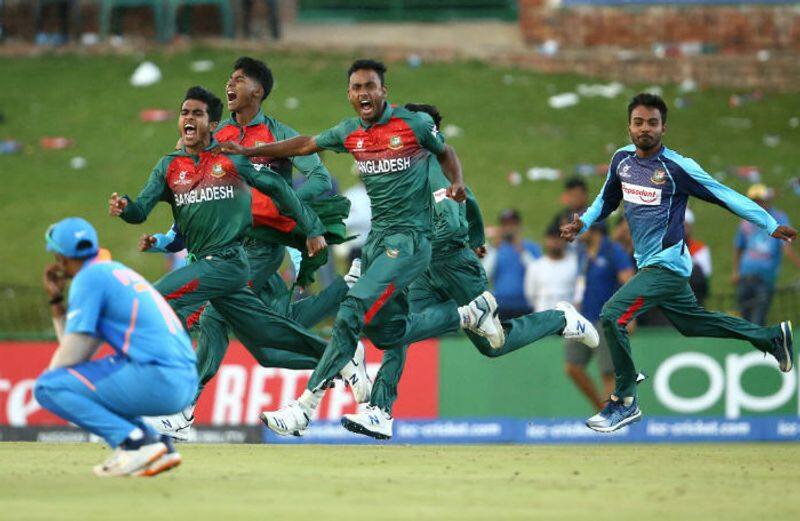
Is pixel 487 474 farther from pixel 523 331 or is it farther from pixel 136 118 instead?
pixel 136 118

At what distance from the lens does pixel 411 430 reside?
19.1 meters

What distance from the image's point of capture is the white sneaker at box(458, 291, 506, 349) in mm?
13969

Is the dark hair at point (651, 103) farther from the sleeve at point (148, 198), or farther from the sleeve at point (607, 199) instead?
the sleeve at point (148, 198)

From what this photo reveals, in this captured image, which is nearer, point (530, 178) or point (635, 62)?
point (530, 178)

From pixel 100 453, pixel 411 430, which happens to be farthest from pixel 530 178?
pixel 100 453

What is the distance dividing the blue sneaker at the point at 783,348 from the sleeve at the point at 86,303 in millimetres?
6274

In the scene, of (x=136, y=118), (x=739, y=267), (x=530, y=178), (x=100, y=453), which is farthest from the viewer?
(x=136, y=118)

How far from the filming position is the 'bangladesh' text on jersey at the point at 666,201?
43.4 ft

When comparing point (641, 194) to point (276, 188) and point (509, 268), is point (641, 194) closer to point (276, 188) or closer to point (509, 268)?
point (276, 188)

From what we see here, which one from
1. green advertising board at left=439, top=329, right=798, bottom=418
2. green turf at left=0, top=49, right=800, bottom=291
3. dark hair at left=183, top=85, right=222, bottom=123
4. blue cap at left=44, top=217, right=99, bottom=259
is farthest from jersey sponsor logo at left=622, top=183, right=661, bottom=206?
green turf at left=0, top=49, right=800, bottom=291

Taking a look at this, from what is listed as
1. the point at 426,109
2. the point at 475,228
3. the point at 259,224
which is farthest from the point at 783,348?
the point at 259,224

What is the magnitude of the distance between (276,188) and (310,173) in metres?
1.04

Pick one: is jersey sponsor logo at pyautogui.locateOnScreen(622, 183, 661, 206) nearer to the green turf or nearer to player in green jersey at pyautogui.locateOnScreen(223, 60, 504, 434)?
player in green jersey at pyautogui.locateOnScreen(223, 60, 504, 434)

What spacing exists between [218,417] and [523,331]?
5888 mm
